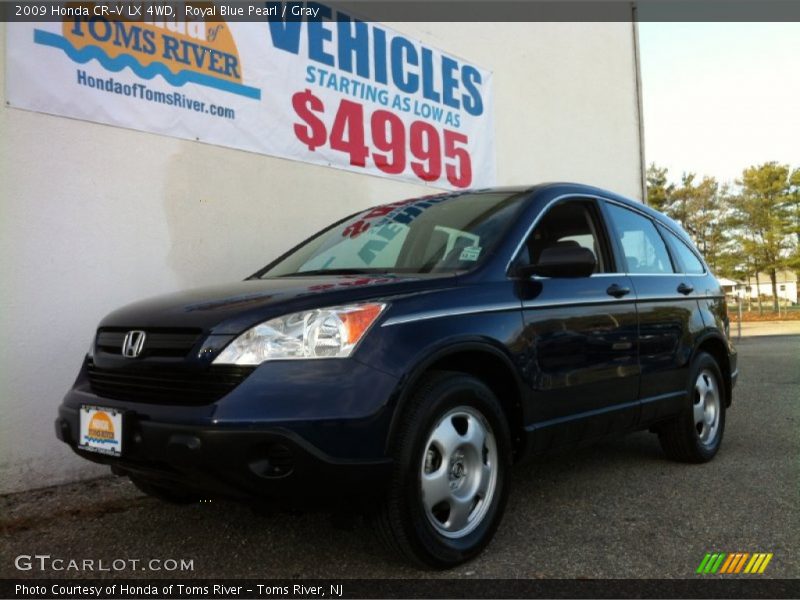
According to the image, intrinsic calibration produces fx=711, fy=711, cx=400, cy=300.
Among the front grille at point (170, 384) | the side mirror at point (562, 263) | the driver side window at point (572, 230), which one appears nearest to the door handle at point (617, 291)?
the driver side window at point (572, 230)

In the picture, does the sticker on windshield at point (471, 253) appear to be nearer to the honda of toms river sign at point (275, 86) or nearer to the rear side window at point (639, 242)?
the rear side window at point (639, 242)

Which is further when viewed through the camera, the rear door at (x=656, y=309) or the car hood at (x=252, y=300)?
the rear door at (x=656, y=309)

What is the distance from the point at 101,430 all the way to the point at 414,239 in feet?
5.55

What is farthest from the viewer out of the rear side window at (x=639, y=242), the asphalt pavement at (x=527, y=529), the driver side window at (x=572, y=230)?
the rear side window at (x=639, y=242)

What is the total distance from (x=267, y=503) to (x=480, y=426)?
0.96 meters

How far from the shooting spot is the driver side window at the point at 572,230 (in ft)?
11.9

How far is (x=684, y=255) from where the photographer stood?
16.1ft

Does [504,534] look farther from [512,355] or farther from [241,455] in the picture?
[241,455]

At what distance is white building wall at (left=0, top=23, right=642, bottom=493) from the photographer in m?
4.25

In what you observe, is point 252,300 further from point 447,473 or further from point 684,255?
point 684,255

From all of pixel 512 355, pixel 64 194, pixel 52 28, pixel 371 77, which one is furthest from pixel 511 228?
pixel 371 77

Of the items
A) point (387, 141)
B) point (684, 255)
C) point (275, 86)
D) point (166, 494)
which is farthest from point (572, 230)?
point (387, 141)

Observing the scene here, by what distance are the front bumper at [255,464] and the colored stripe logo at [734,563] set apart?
1.39 metres

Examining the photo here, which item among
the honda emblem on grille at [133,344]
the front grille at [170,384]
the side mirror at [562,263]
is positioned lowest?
the front grille at [170,384]
